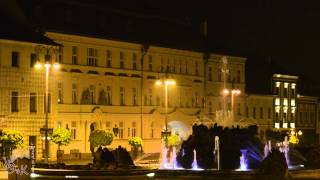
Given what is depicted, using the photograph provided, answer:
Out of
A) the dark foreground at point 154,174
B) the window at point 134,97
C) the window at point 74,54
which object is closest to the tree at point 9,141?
the dark foreground at point 154,174

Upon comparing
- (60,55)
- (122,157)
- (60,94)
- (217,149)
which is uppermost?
(60,55)

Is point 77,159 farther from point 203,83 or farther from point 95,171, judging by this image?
point 95,171

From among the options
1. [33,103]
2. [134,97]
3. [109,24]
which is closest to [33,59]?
[33,103]

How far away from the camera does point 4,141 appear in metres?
52.0

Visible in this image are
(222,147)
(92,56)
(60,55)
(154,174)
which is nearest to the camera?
(154,174)

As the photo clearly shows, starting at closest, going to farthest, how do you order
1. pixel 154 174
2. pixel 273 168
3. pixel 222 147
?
pixel 273 168 < pixel 154 174 < pixel 222 147

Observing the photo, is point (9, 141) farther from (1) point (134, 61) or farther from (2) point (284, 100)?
(2) point (284, 100)

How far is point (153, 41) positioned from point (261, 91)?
1061 inches

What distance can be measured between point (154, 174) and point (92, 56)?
139ft

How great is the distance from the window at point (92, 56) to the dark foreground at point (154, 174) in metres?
38.8

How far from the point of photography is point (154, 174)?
39.0m

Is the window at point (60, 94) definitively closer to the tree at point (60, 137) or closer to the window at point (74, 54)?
the window at point (74, 54)

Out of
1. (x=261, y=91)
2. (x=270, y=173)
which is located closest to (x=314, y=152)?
(x=270, y=173)

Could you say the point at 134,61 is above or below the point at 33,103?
above
